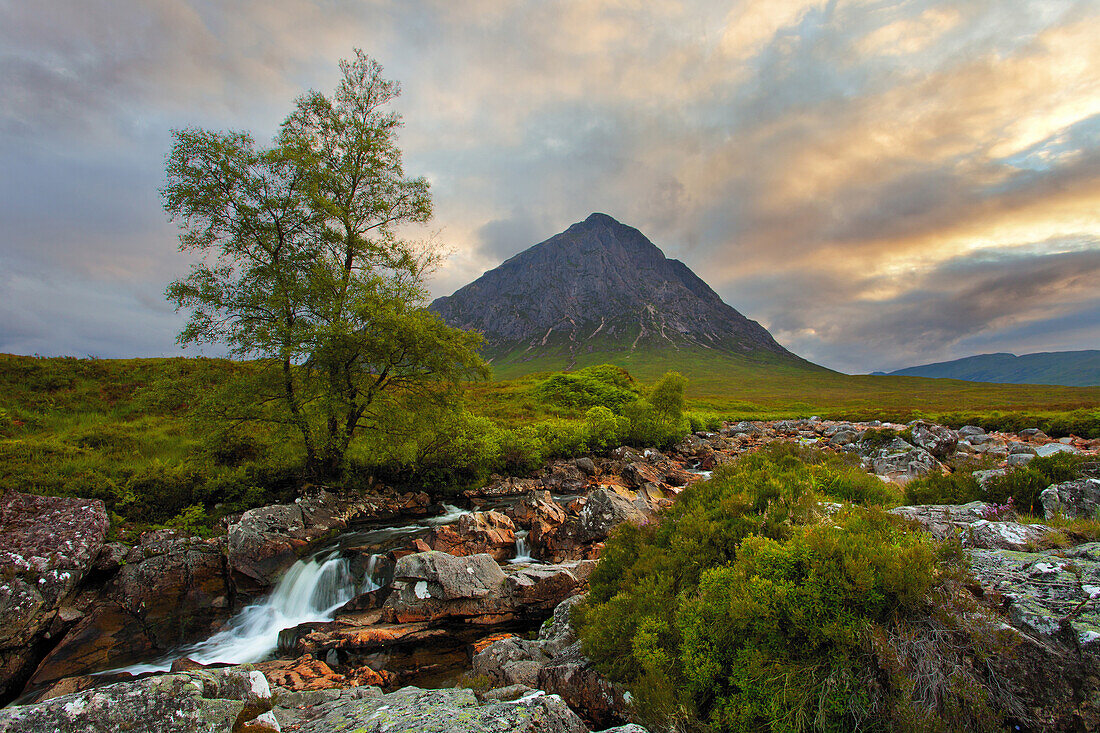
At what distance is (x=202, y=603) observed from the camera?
516 inches

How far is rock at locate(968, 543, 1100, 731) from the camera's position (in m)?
3.95

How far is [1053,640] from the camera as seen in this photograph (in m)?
4.25

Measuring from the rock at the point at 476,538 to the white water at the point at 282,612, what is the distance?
100 inches

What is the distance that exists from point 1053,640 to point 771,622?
2.71 m

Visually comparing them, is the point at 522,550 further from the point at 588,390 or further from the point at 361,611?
the point at 588,390

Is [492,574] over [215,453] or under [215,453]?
under

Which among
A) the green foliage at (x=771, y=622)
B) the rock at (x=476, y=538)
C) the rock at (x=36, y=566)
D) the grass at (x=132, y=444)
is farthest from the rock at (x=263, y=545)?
the green foliage at (x=771, y=622)

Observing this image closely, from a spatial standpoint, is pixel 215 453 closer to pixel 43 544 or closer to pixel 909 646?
pixel 43 544

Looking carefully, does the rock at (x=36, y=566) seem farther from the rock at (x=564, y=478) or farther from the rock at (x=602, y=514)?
the rock at (x=564, y=478)

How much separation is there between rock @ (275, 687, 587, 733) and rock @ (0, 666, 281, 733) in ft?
2.57

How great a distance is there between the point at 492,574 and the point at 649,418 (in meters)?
29.8

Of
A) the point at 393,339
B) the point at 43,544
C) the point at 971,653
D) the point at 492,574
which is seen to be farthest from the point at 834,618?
the point at 43,544

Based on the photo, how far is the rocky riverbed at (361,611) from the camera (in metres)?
4.96

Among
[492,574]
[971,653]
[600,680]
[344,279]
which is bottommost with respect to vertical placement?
[492,574]
